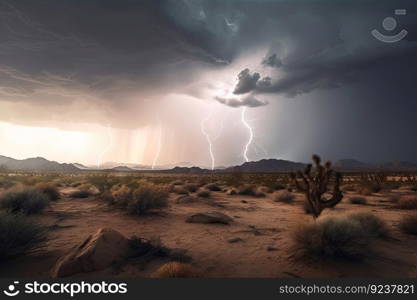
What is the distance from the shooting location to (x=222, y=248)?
23.1 ft

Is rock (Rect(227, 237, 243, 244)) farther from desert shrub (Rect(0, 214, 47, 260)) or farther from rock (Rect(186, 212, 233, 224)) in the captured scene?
desert shrub (Rect(0, 214, 47, 260))

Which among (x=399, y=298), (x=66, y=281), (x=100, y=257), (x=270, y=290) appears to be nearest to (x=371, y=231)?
(x=399, y=298)

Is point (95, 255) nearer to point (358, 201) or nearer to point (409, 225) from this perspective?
point (409, 225)

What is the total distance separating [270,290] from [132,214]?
8.44 meters

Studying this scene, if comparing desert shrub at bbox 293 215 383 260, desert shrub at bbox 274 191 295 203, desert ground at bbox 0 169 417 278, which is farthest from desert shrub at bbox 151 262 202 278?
desert shrub at bbox 274 191 295 203

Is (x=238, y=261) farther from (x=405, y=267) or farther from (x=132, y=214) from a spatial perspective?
(x=132, y=214)

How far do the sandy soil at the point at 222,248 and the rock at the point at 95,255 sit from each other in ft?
0.67

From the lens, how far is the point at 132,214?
451 inches

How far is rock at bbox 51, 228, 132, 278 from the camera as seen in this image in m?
5.27

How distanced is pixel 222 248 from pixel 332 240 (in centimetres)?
295

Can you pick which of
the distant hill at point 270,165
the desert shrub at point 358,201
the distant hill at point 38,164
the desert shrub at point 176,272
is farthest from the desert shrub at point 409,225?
the distant hill at point 38,164

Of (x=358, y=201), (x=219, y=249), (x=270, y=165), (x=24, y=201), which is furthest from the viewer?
(x=270, y=165)

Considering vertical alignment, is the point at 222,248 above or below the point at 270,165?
below

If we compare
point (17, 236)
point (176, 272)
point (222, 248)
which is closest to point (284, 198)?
point (222, 248)
